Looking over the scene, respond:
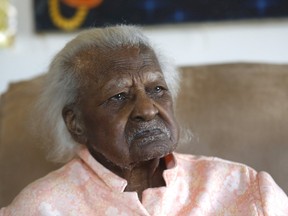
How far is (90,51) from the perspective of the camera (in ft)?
4.61

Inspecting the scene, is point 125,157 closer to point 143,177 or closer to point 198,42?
point 143,177

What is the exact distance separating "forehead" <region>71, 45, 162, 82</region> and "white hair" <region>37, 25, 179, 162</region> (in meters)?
0.01

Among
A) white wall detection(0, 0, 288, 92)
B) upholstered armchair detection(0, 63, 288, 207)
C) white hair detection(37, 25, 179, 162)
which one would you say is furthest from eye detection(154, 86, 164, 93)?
white wall detection(0, 0, 288, 92)

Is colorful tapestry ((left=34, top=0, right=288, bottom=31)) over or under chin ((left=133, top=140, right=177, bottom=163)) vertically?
over

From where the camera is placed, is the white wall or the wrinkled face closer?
the wrinkled face

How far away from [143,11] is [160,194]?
90 cm

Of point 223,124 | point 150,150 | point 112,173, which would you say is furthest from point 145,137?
point 223,124

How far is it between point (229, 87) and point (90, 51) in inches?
20.2

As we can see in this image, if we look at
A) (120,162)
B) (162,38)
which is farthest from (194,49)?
(120,162)

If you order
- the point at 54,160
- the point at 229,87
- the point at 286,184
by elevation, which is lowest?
the point at 286,184

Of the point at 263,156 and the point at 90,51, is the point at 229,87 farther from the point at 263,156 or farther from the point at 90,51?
the point at 90,51

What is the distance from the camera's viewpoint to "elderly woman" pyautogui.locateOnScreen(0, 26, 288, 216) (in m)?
1.34

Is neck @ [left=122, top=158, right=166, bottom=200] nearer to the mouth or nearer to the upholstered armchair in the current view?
the mouth

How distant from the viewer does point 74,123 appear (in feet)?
4.84
